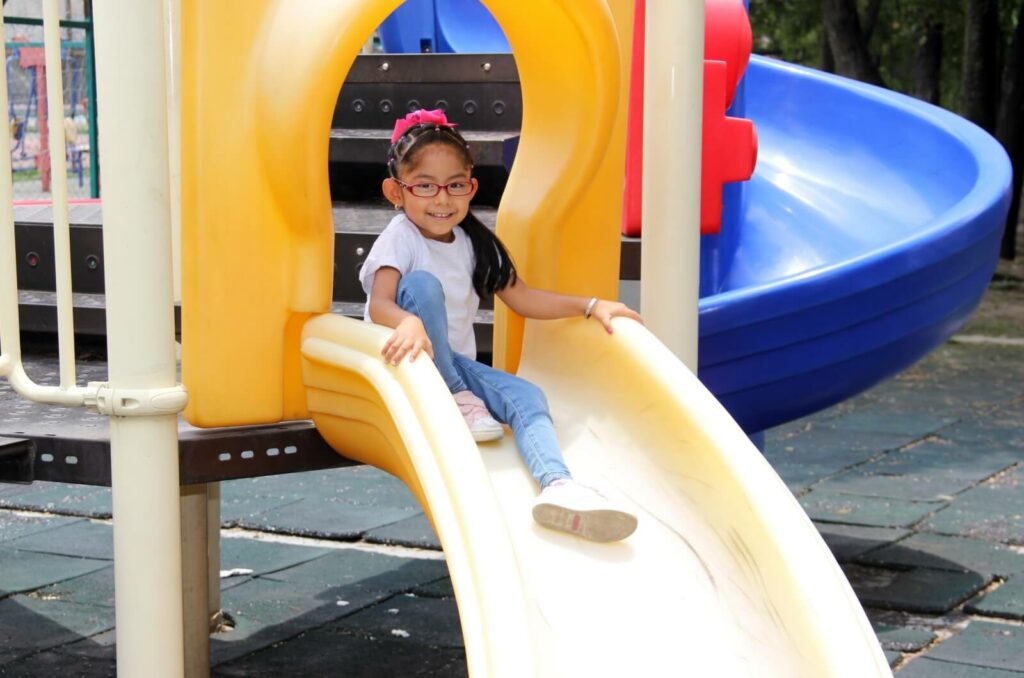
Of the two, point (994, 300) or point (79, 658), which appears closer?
point (79, 658)

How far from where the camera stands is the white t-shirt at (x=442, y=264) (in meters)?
3.42

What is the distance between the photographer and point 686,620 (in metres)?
2.80

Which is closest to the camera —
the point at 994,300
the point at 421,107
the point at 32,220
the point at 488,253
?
the point at 488,253

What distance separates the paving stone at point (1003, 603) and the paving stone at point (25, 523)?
333cm

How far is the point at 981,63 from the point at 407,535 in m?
10.4

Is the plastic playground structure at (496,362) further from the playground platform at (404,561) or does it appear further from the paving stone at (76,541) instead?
the paving stone at (76,541)

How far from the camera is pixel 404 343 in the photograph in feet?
9.86

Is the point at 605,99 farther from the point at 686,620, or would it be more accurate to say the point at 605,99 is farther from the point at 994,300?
the point at 994,300

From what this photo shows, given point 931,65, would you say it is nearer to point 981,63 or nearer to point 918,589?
point 981,63

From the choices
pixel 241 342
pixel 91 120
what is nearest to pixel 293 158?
pixel 241 342

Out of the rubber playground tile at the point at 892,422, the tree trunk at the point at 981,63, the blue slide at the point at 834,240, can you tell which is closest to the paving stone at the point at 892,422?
the rubber playground tile at the point at 892,422

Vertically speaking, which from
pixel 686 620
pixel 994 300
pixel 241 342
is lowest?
pixel 994 300

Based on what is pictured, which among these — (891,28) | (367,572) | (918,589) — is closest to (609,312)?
(918,589)

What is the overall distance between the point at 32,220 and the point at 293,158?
1793 millimetres
